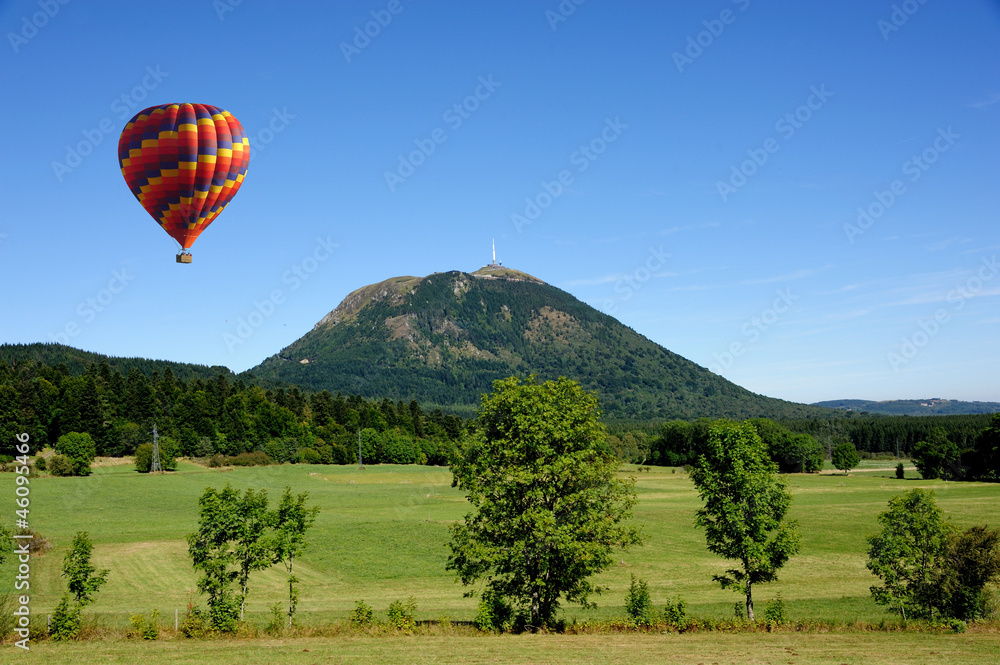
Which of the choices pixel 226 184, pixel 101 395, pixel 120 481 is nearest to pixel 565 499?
pixel 226 184

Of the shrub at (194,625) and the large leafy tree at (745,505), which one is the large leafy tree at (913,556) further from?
the shrub at (194,625)

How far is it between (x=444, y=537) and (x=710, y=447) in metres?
37.8

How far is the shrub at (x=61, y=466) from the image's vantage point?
371ft

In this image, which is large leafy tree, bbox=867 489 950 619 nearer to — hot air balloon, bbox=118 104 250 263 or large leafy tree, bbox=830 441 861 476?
hot air balloon, bbox=118 104 250 263

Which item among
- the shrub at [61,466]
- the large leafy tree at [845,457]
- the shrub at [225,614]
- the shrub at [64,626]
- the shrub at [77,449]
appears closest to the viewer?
the shrub at [64,626]

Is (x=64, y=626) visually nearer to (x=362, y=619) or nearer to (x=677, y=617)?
(x=362, y=619)

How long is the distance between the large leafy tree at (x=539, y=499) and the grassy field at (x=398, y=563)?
257 centimetres

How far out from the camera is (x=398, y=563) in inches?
2142

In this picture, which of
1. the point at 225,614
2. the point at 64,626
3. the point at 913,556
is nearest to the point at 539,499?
the point at 225,614

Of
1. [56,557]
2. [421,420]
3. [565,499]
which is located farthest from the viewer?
[421,420]

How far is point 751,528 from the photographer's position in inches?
1266

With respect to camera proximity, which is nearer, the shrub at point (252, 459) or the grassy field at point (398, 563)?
the grassy field at point (398, 563)

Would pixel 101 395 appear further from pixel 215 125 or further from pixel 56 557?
pixel 215 125

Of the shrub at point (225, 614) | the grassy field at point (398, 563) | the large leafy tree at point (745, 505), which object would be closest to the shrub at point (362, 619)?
the grassy field at point (398, 563)
